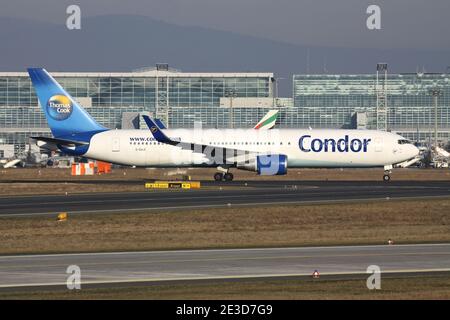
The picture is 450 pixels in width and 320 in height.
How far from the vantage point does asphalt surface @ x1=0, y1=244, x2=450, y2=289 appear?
3097 centimetres

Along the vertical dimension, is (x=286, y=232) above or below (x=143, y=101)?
below

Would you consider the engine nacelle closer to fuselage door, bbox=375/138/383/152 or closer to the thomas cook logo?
fuselage door, bbox=375/138/383/152

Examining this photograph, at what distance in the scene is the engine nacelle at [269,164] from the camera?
78.4 meters

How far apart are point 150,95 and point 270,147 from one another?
111909 millimetres

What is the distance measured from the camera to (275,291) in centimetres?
2755

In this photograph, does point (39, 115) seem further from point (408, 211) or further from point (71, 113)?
point (408, 211)

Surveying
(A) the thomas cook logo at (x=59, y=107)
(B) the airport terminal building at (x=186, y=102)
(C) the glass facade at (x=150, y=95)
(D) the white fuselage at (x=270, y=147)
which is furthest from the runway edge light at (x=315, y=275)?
(C) the glass facade at (x=150, y=95)

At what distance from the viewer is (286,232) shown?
45.0 m

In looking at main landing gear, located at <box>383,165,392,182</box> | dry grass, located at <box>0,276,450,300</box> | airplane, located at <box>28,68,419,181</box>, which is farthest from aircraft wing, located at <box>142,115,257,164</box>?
dry grass, located at <box>0,276,450,300</box>

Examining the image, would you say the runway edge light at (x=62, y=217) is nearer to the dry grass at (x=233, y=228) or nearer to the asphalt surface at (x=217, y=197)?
the dry grass at (x=233, y=228)

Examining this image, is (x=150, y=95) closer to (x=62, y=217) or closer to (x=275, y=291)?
(x=62, y=217)

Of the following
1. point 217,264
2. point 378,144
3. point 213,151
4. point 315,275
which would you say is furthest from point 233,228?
point 378,144

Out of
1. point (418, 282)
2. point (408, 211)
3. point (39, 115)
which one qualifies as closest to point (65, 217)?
point (408, 211)
